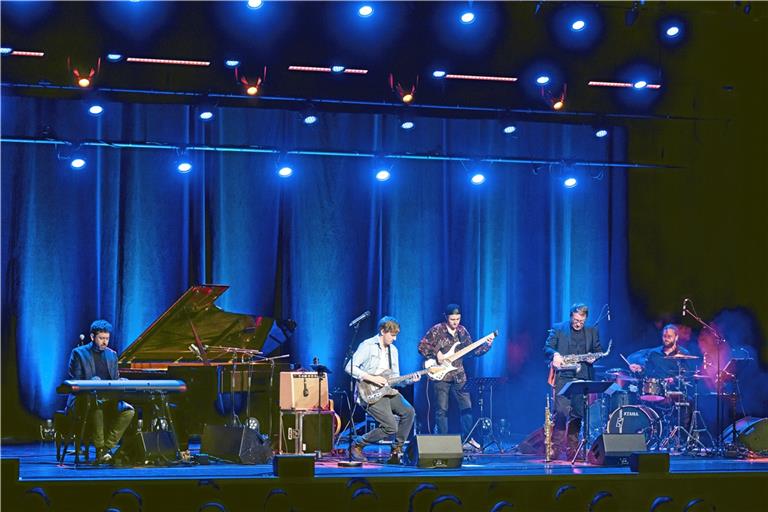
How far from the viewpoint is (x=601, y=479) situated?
8.54m

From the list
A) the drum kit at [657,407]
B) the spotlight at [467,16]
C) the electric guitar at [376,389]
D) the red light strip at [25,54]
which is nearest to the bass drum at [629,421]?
the drum kit at [657,407]

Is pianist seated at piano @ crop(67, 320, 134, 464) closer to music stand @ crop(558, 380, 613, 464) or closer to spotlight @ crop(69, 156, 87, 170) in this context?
spotlight @ crop(69, 156, 87, 170)

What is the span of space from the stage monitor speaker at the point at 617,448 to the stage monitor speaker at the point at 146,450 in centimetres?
365

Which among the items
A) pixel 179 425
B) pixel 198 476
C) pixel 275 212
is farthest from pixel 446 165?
pixel 198 476

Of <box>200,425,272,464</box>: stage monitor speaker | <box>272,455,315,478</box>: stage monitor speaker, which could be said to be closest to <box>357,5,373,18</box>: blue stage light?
<box>200,425,272,464</box>: stage monitor speaker

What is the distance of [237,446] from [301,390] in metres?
1.03

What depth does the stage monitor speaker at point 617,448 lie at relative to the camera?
9414mm

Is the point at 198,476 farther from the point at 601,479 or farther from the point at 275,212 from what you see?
the point at 275,212

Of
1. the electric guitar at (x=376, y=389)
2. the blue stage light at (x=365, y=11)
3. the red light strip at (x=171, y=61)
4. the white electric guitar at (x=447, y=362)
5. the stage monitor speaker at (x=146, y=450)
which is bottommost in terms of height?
the stage monitor speaker at (x=146, y=450)

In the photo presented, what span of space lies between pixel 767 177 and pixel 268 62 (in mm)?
6216

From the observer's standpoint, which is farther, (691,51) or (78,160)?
(691,51)

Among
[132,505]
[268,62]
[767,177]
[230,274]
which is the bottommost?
[132,505]

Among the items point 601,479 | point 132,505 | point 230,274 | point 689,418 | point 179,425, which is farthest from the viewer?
point 230,274

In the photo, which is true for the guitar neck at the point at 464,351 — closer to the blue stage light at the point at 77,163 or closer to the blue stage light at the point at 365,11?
the blue stage light at the point at 365,11
